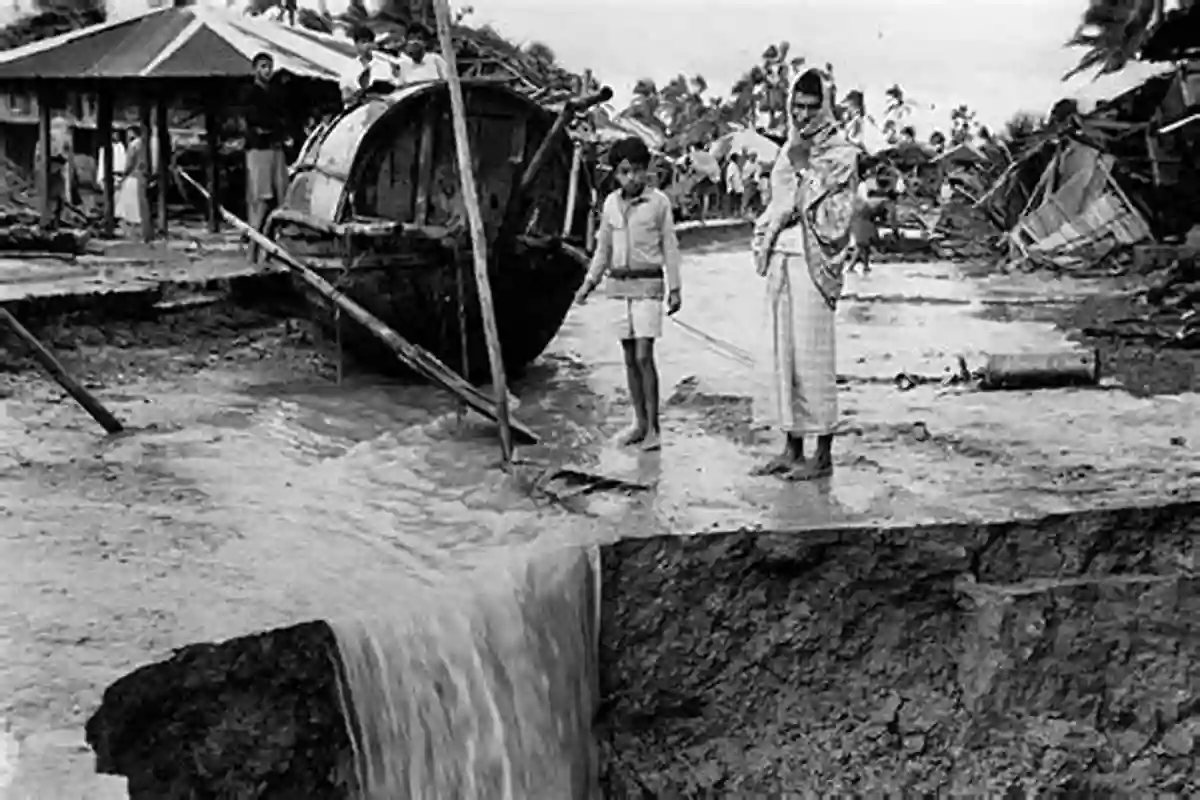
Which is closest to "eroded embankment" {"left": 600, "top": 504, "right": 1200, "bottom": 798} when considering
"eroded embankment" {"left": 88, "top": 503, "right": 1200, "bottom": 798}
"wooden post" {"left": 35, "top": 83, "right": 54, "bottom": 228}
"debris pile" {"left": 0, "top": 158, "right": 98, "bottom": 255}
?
"eroded embankment" {"left": 88, "top": 503, "right": 1200, "bottom": 798}

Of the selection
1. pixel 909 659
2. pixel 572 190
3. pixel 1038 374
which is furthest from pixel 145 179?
pixel 909 659

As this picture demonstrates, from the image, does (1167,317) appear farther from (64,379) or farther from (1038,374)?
(64,379)

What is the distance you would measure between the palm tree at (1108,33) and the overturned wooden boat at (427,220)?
2498 centimetres

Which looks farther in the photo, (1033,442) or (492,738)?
(1033,442)

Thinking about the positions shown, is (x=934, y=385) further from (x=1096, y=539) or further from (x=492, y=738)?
(x=492, y=738)

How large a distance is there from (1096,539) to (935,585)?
783mm

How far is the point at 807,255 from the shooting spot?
6.26 metres

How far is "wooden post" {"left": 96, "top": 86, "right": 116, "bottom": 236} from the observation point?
667 inches

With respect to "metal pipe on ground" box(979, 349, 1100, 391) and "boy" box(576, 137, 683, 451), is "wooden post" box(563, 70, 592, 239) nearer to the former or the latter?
"boy" box(576, 137, 683, 451)

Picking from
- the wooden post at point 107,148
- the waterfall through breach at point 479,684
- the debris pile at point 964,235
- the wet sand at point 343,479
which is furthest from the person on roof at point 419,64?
the debris pile at point 964,235

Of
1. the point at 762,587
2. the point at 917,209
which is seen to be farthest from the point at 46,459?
the point at 917,209

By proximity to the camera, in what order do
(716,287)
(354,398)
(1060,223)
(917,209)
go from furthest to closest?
1. (917,209)
2. (1060,223)
3. (716,287)
4. (354,398)

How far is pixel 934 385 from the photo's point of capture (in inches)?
383

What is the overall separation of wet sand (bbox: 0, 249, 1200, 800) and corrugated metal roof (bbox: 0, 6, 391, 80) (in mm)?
5241
